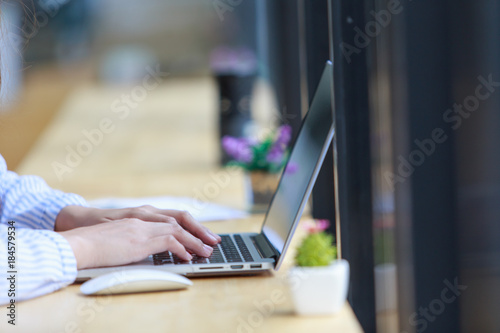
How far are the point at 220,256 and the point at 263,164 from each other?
0.64m

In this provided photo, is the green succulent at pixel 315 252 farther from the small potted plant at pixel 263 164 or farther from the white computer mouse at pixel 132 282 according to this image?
the small potted plant at pixel 263 164

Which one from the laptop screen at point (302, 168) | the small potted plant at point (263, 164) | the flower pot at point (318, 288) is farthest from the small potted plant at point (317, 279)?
the small potted plant at point (263, 164)

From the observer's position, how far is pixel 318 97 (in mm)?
1052

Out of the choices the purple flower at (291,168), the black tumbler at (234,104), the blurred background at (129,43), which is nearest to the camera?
the purple flower at (291,168)

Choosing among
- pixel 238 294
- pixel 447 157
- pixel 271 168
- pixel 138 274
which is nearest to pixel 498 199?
pixel 447 157

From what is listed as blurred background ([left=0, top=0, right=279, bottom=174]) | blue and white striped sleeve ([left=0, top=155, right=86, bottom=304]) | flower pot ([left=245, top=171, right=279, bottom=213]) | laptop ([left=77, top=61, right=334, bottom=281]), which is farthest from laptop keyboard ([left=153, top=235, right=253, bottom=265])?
blurred background ([left=0, top=0, right=279, bottom=174])

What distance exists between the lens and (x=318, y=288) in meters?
0.67

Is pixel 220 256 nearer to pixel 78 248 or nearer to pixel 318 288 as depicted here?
pixel 78 248

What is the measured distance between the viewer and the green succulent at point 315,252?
0.68m

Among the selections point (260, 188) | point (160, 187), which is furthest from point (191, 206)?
point (160, 187)

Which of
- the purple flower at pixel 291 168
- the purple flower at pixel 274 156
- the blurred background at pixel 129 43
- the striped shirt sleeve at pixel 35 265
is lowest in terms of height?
the striped shirt sleeve at pixel 35 265

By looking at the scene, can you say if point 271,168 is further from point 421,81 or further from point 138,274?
point 138,274

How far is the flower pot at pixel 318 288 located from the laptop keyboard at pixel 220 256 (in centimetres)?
26

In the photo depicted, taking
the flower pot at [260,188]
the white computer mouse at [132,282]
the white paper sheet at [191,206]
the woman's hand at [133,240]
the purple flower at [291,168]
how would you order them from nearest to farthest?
the white computer mouse at [132,282] < the woman's hand at [133,240] < the purple flower at [291,168] < the white paper sheet at [191,206] < the flower pot at [260,188]
